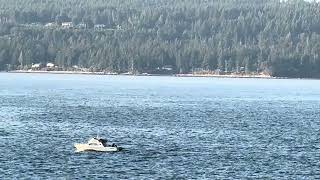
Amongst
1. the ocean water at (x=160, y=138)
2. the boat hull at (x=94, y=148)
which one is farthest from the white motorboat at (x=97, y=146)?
the ocean water at (x=160, y=138)

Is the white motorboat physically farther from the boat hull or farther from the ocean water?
the ocean water

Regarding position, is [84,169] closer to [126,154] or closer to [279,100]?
[126,154]

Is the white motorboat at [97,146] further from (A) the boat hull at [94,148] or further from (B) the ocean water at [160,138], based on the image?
(B) the ocean water at [160,138]

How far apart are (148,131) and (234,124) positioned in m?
18.0

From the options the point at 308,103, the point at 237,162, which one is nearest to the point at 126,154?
the point at 237,162

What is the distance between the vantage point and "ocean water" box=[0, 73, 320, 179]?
81.8 meters

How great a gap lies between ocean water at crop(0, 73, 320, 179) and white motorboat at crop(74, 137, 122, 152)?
0.77 metres

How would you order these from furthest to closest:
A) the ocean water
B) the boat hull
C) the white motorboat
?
the white motorboat < the boat hull < the ocean water

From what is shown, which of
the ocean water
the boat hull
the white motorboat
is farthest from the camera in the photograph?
the white motorboat

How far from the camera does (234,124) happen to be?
425ft

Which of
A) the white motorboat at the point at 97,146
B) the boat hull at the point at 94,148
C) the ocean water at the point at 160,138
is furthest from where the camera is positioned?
the white motorboat at the point at 97,146

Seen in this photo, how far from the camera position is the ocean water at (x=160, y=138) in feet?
268

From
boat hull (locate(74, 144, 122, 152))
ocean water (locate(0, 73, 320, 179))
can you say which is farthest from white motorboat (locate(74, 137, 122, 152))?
ocean water (locate(0, 73, 320, 179))

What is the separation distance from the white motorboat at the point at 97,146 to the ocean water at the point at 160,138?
0.77 metres
